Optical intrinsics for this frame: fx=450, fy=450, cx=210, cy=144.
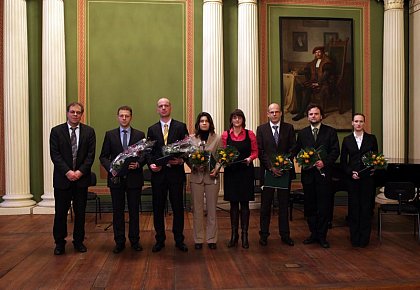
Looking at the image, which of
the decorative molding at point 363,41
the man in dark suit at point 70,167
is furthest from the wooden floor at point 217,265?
the decorative molding at point 363,41

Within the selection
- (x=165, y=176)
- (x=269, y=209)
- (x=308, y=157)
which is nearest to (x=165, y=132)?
(x=165, y=176)

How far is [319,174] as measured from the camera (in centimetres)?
545

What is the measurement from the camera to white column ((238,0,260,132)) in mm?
8672

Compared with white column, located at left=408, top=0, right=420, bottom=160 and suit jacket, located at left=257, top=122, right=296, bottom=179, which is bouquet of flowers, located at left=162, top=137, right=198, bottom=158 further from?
white column, located at left=408, top=0, right=420, bottom=160

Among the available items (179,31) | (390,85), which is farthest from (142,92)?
(390,85)

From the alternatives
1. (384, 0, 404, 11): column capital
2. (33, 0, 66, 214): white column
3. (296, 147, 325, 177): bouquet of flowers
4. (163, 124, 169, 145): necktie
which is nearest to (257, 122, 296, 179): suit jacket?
(296, 147, 325, 177): bouquet of flowers

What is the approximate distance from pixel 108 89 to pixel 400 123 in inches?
232

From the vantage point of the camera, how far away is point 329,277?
4.28 metres

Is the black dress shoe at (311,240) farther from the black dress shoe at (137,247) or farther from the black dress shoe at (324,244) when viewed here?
the black dress shoe at (137,247)

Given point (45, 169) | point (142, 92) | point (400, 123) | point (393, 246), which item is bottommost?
point (393, 246)

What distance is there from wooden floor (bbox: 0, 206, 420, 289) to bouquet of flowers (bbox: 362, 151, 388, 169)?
3.31 ft

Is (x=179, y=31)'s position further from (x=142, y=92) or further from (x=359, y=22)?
(x=359, y=22)

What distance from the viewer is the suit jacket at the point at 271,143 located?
5.51 metres

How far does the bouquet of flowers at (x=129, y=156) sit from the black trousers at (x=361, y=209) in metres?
2.56
